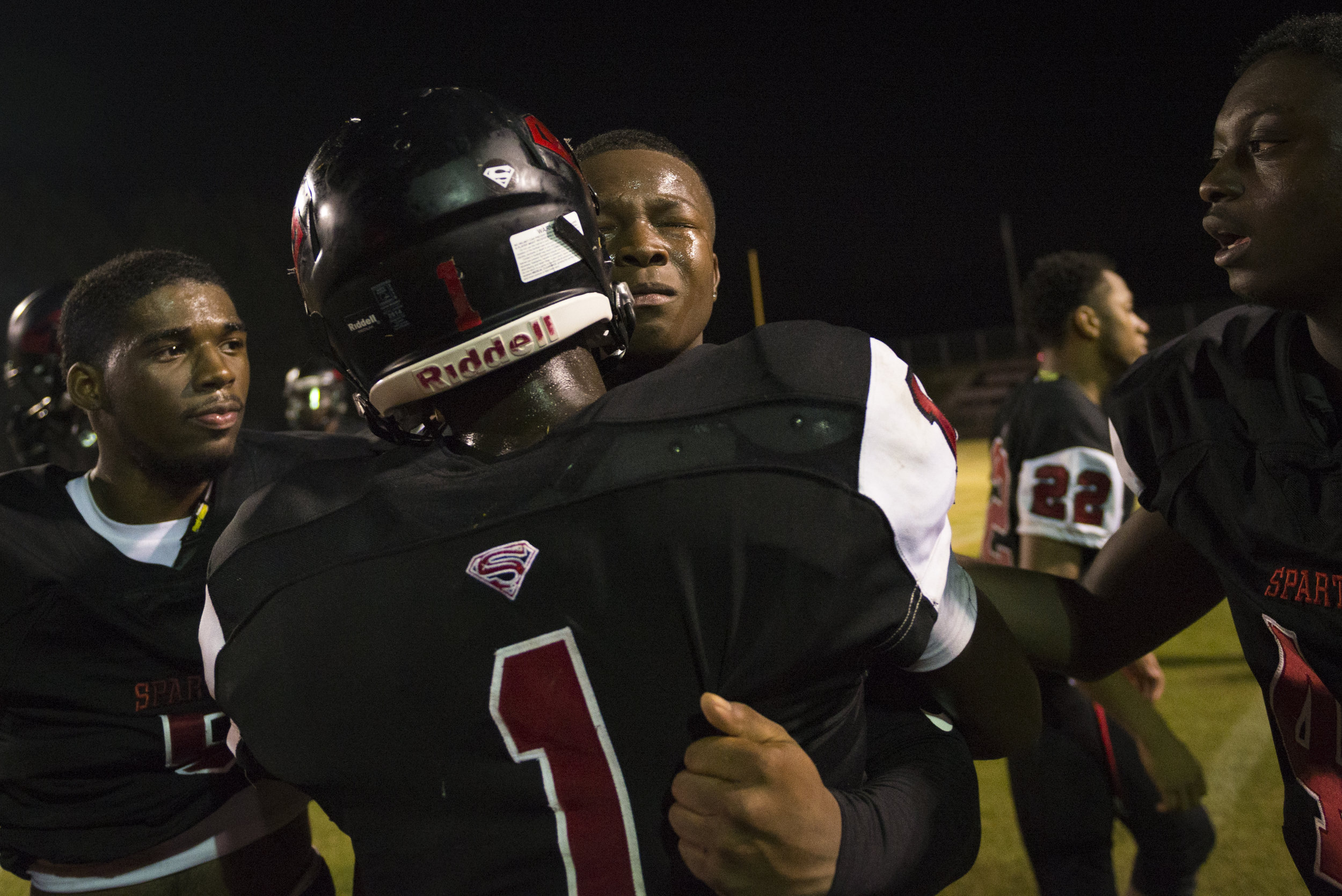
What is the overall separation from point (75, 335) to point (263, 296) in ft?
67.6

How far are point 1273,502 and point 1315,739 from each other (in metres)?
0.43

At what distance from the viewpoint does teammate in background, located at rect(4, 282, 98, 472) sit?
4.45 metres

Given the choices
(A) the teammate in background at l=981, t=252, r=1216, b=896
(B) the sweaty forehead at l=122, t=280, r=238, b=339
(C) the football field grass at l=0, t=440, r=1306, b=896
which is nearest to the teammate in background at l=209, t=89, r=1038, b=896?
(B) the sweaty forehead at l=122, t=280, r=238, b=339

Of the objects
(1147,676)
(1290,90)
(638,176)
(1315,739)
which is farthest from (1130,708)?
(638,176)

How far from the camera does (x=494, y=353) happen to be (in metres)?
1.23

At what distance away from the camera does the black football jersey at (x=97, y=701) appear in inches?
88.0

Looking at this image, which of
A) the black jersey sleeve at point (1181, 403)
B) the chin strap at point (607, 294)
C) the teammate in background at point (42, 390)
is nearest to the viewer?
the chin strap at point (607, 294)

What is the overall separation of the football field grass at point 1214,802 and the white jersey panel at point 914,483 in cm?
287

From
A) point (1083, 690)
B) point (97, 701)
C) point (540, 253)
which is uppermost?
point (540, 253)

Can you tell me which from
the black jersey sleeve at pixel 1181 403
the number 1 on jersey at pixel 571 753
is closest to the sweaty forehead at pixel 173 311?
the number 1 on jersey at pixel 571 753

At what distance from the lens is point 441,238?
4.12 ft

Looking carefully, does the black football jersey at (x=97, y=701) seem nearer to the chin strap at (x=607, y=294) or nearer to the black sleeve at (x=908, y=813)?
the chin strap at (x=607, y=294)

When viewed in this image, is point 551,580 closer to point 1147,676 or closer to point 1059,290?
point 1147,676

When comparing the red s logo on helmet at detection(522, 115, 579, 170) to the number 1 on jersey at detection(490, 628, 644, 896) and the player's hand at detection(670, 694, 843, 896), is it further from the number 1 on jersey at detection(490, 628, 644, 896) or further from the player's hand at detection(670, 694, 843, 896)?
the player's hand at detection(670, 694, 843, 896)
